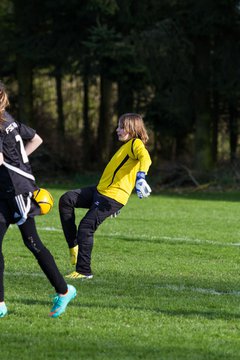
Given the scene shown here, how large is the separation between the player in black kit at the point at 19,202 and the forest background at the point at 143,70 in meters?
21.7

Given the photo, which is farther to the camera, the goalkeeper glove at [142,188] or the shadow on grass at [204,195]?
the shadow on grass at [204,195]

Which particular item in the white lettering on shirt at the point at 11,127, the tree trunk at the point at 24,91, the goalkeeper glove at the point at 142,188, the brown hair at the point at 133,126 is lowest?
the tree trunk at the point at 24,91

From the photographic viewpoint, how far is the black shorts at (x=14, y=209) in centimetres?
782

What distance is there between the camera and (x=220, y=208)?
878 inches

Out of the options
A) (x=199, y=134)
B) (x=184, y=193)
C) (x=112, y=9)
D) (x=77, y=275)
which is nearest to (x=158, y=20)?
(x=112, y=9)

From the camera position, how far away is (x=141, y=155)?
10.3m

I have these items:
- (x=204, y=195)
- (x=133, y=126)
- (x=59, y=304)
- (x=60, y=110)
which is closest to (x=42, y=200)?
(x=59, y=304)

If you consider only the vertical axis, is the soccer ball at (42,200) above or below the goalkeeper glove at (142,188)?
above

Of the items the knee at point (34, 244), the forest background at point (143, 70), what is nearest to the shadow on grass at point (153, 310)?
the knee at point (34, 244)

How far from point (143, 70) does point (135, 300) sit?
21614 millimetres

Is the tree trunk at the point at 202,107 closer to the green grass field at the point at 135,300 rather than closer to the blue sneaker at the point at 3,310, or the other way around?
the green grass field at the point at 135,300

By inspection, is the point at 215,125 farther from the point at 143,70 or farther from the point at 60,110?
the point at 60,110

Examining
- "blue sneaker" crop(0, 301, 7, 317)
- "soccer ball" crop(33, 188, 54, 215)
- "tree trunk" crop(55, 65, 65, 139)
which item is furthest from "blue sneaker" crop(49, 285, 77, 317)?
"tree trunk" crop(55, 65, 65, 139)

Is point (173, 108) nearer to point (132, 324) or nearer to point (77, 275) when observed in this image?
point (77, 275)
